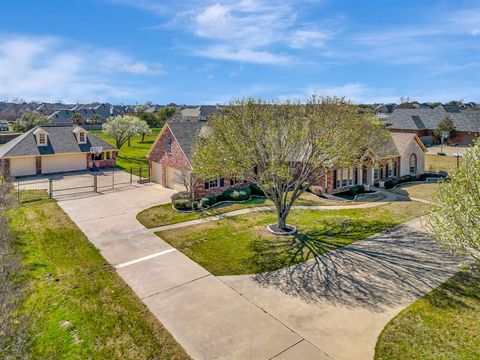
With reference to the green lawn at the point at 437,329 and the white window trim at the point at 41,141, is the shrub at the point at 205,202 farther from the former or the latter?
the white window trim at the point at 41,141

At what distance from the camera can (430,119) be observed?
206 feet

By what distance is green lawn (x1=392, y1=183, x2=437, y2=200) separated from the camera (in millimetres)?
28422

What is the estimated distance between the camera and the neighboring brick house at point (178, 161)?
26.3 metres

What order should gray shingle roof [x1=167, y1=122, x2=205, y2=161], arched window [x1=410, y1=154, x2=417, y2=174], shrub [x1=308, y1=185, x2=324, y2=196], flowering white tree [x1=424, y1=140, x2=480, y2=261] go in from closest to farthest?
flowering white tree [x1=424, y1=140, x2=480, y2=261] < gray shingle roof [x1=167, y1=122, x2=205, y2=161] < shrub [x1=308, y1=185, x2=324, y2=196] < arched window [x1=410, y1=154, x2=417, y2=174]

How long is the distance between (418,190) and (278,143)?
1895 cm

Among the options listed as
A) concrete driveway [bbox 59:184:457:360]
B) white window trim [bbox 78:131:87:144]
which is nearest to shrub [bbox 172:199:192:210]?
concrete driveway [bbox 59:184:457:360]

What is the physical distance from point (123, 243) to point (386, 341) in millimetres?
12462

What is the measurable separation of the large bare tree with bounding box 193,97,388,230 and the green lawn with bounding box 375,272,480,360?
26.7 ft

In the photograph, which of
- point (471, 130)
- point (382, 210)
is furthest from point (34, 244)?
point (471, 130)

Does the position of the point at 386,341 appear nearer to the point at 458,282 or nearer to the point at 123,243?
the point at 458,282

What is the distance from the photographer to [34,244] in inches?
654

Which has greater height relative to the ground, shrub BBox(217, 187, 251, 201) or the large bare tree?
the large bare tree

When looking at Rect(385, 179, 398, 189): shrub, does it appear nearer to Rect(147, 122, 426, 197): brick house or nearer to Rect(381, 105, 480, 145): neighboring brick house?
Rect(147, 122, 426, 197): brick house

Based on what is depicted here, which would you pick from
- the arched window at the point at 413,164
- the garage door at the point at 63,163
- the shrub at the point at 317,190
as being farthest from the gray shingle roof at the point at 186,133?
the arched window at the point at 413,164
